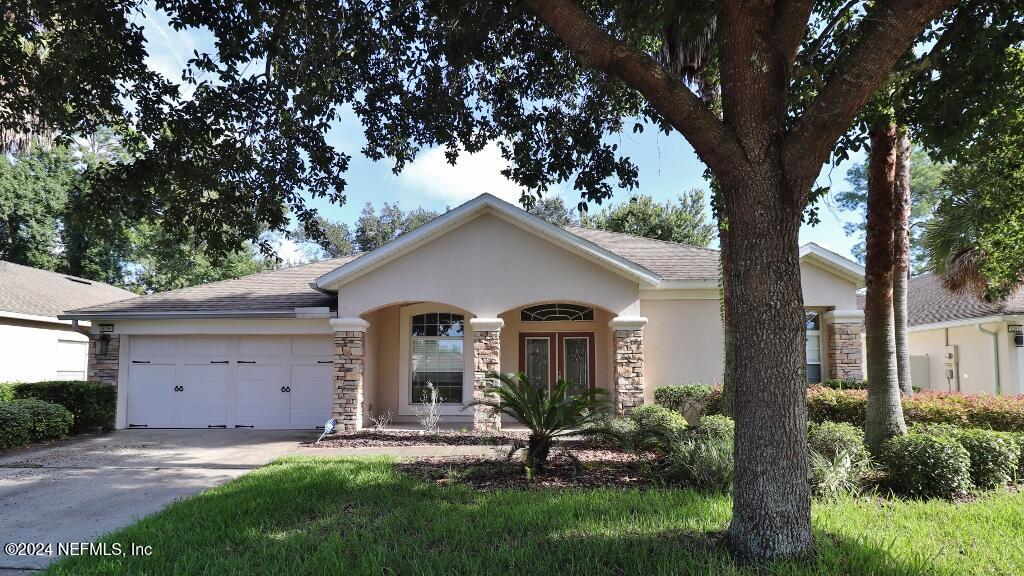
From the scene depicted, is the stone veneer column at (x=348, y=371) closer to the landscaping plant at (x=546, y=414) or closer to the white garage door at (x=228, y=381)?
the white garage door at (x=228, y=381)

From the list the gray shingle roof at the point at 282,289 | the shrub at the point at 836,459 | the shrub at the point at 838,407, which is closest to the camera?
the shrub at the point at 836,459

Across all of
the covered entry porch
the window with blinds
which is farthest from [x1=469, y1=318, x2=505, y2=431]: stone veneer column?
the window with blinds

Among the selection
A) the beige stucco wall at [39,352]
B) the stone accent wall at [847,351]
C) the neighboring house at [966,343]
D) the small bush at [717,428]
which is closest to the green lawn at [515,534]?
the small bush at [717,428]

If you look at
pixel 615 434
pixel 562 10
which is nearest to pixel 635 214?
pixel 615 434

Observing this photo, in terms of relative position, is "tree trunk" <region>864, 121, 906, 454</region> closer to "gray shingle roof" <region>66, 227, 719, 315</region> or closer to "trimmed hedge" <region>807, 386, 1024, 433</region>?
"trimmed hedge" <region>807, 386, 1024, 433</region>

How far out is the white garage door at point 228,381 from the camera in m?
13.1

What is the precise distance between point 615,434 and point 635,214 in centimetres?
1953

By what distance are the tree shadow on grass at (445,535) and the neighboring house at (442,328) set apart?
4.94 meters

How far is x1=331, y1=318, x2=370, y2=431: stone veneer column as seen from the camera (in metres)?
11.7

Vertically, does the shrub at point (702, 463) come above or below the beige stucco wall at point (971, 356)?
below

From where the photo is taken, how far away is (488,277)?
11852 mm

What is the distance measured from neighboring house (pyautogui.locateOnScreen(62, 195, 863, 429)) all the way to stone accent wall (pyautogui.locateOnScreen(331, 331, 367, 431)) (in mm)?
29

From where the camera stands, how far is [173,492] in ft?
23.7

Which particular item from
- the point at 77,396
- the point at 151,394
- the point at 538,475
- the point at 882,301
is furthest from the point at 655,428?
the point at 77,396
